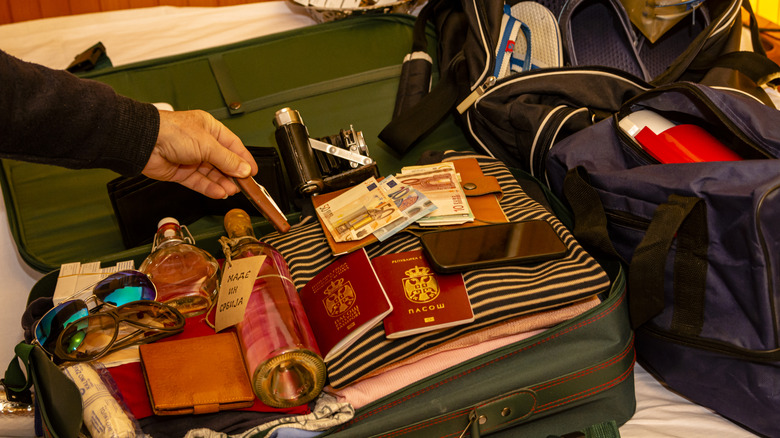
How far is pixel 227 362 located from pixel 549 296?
422 mm

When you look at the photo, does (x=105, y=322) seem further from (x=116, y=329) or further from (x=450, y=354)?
(x=450, y=354)

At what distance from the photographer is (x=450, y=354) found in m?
0.75

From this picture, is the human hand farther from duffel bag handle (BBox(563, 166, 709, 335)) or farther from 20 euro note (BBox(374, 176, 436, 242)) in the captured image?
duffel bag handle (BBox(563, 166, 709, 335))

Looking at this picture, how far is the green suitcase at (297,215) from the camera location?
710 millimetres

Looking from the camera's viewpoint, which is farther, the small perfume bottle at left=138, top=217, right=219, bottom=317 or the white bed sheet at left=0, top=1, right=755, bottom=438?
the white bed sheet at left=0, top=1, right=755, bottom=438

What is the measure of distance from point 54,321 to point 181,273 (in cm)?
17

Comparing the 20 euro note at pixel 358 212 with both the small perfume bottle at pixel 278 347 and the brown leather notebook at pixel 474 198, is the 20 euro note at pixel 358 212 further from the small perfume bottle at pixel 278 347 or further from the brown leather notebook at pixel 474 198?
the small perfume bottle at pixel 278 347

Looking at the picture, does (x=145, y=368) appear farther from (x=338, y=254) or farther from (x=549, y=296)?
(x=549, y=296)

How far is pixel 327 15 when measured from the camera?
1.46 metres

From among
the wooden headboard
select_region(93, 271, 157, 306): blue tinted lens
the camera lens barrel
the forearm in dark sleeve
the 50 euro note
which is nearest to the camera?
the forearm in dark sleeve

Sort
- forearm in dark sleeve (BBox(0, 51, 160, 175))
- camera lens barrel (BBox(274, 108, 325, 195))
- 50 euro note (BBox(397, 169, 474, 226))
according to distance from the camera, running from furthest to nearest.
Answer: camera lens barrel (BBox(274, 108, 325, 195)), 50 euro note (BBox(397, 169, 474, 226)), forearm in dark sleeve (BBox(0, 51, 160, 175))

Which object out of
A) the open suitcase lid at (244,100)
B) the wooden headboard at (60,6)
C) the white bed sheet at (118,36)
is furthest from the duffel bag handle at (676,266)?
the wooden headboard at (60,6)

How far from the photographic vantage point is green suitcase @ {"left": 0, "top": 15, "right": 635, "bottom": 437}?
71cm

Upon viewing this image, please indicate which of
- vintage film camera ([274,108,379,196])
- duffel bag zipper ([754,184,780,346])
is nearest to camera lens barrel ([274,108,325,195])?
vintage film camera ([274,108,379,196])
